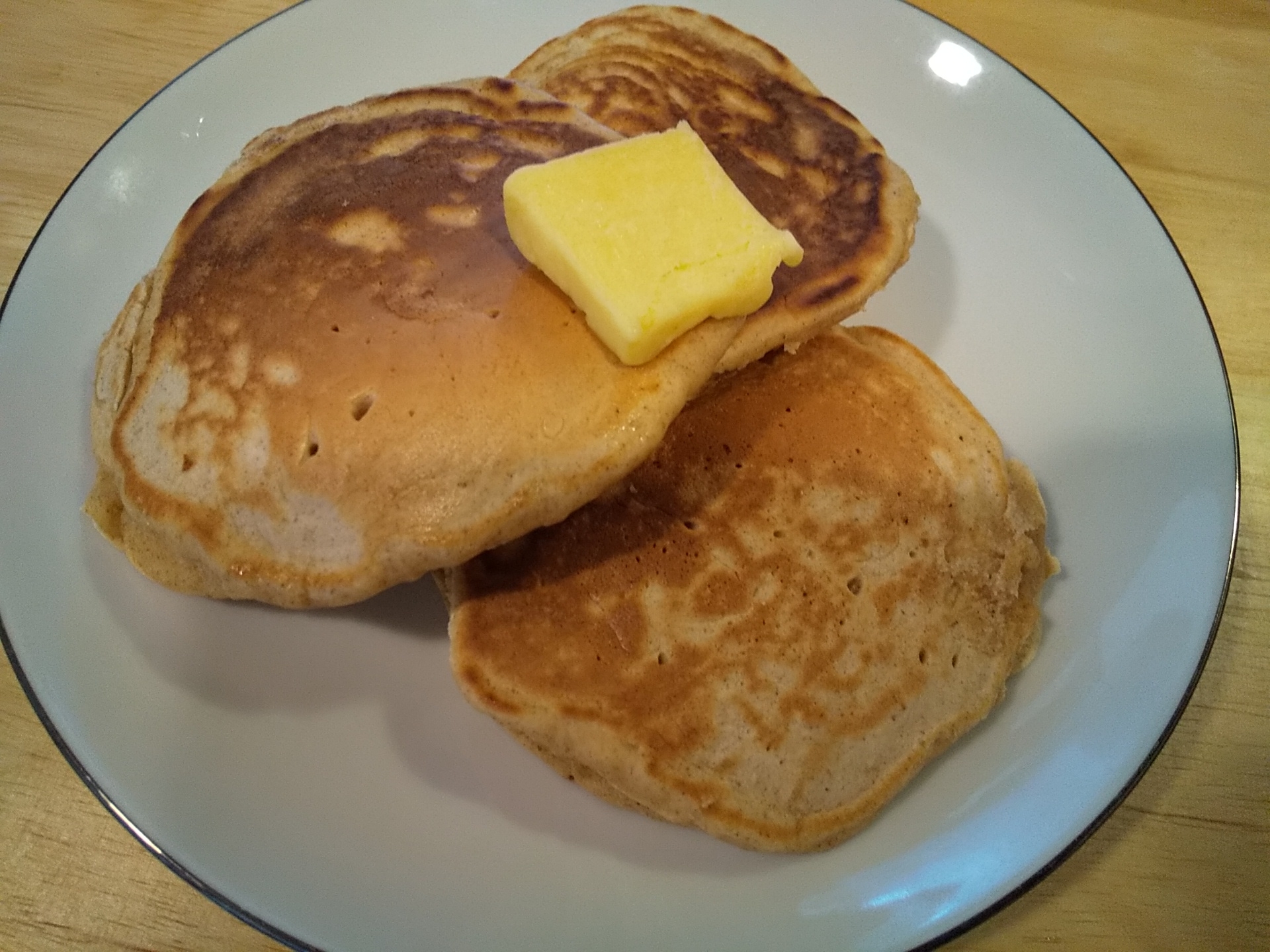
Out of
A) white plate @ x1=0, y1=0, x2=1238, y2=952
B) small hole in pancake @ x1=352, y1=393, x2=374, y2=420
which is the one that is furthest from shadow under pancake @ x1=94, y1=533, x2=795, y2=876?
small hole in pancake @ x1=352, y1=393, x2=374, y2=420

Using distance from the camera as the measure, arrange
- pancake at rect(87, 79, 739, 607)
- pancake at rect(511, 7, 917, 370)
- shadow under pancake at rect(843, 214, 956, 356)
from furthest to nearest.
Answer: shadow under pancake at rect(843, 214, 956, 356) < pancake at rect(511, 7, 917, 370) < pancake at rect(87, 79, 739, 607)

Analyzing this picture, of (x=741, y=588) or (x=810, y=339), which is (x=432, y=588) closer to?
(x=741, y=588)

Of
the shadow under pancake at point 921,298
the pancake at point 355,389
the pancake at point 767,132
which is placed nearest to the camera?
the pancake at point 355,389

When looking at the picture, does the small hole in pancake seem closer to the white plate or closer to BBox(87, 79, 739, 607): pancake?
BBox(87, 79, 739, 607): pancake

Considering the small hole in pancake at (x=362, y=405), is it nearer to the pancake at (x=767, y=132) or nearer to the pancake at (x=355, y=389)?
the pancake at (x=355, y=389)

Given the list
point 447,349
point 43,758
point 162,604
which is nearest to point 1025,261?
point 447,349

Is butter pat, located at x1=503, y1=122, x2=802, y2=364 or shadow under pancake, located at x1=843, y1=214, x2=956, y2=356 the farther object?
shadow under pancake, located at x1=843, y1=214, x2=956, y2=356

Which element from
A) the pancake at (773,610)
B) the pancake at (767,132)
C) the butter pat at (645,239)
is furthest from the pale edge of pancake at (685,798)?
the pancake at (767,132)

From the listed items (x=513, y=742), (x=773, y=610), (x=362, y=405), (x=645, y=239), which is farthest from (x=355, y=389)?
(x=773, y=610)
